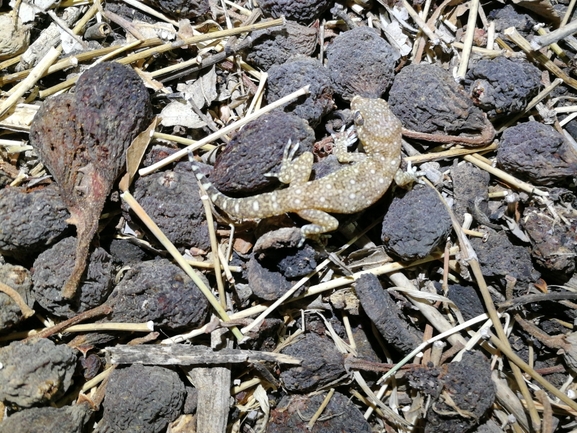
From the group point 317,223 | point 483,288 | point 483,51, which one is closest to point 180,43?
point 317,223

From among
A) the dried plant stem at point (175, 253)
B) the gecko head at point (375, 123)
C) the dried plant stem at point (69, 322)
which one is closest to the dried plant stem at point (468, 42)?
the gecko head at point (375, 123)

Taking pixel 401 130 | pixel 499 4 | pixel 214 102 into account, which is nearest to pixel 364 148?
pixel 401 130

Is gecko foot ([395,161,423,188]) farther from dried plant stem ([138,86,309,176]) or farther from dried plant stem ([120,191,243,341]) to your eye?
dried plant stem ([120,191,243,341])

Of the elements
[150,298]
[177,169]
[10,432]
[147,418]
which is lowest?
[147,418]

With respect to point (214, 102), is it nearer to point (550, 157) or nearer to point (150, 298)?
point (150, 298)

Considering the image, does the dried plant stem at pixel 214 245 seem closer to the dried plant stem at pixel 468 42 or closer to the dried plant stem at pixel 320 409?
the dried plant stem at pixel 320 409

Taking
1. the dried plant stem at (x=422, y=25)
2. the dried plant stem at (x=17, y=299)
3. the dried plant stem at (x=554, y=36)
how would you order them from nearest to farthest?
the dried plant stem at (x=17, y=299) < the dried plant stem at (x=554, y=36) < the dried plant stem at (x=422, y=25)

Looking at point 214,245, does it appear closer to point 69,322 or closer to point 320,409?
point 69,322
